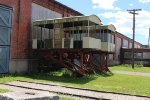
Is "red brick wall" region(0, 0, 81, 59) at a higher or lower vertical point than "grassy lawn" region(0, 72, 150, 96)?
higher

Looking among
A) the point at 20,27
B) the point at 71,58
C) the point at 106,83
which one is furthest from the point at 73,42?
the point at 106,83

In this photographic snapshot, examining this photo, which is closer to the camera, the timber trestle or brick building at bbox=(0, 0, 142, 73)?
the timber trestle

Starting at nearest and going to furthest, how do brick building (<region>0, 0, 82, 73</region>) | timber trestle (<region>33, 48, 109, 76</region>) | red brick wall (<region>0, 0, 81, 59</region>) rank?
timber trestle (<region>33, 48, 109, 76</region>), brick building (<region>0, 0, 82, 73</region>), red brick wall (<region>0, 0, 81, 59</region>)

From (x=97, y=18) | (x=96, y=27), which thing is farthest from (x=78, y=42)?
(x=96, y=27)

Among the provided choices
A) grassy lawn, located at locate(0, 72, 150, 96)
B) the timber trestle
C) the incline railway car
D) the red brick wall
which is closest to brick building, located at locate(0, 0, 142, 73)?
the red brick wall

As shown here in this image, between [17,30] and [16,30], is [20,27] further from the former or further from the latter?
[16,30]

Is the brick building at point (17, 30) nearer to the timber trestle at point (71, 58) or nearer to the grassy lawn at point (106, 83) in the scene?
the timber trestle at point (71, 58)

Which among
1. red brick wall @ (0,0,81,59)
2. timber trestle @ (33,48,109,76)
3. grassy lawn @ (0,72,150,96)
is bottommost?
grassy lawn @ (0,72,150,96)

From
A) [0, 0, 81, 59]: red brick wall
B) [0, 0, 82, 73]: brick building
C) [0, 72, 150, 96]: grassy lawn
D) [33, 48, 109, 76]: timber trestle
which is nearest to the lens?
[0, 72, 150, 96]: grassy lawn

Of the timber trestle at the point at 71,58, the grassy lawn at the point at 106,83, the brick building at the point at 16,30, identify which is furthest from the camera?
the brick building at the point at 16,30

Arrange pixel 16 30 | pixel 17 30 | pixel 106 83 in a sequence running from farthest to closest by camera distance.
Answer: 1. pixel 17 30
2. pixel 16 30
3. pixel 106 83

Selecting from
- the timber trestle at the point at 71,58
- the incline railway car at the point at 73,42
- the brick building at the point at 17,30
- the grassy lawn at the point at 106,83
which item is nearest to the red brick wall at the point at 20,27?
the brick building at the point at 17,30

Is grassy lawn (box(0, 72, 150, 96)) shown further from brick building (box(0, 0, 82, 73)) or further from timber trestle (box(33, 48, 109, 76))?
brick building (box(0, 0, 82, 73))

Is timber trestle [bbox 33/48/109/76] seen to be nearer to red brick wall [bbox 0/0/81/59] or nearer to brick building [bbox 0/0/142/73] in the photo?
red brick wall [bbox 0/0/81/59]
